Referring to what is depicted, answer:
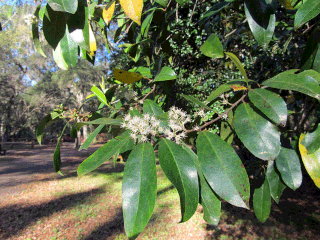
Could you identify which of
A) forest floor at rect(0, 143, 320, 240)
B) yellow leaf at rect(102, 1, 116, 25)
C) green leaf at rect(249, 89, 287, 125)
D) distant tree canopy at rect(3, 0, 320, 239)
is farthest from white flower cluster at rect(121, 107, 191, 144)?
forest floor at rect(0, 143, 320, 240)

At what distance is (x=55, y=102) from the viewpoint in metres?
13.8

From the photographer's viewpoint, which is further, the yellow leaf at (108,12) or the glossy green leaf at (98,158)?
the yellow leaf at (108,12)

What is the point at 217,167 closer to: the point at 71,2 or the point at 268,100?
the point at 268,100

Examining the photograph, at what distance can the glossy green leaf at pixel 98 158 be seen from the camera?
0.52m

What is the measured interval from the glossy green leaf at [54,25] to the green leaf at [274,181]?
0.97 meters

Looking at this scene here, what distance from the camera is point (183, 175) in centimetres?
50

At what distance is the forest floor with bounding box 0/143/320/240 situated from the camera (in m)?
3.32

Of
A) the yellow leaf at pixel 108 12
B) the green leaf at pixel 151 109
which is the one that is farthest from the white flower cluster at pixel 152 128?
the yellow leaf at pixel 108 12

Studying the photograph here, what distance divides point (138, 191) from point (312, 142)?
0.64 metres

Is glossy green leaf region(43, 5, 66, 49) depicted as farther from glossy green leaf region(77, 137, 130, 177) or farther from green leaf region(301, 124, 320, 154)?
green leaf region(301, 124, 320, 154)

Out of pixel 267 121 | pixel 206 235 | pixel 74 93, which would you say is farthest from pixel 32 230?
pixel 74 93

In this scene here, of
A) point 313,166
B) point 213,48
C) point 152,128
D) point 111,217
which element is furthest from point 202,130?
point 111,217

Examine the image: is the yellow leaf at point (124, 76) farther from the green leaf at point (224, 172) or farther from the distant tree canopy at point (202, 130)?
the green leaf at point (224, 172)

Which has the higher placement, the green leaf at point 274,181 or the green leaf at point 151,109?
the green leaf at point 151,109
